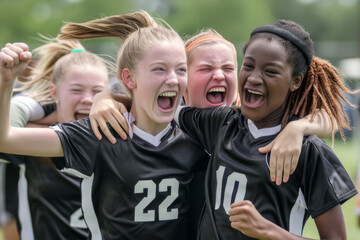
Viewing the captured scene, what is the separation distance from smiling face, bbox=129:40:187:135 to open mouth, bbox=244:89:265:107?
0.40m

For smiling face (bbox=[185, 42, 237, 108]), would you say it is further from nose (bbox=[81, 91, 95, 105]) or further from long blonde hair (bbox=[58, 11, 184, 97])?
nose (bbox=[81, 91, 95, 105])

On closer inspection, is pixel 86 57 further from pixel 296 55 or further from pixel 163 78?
pixel 296 55

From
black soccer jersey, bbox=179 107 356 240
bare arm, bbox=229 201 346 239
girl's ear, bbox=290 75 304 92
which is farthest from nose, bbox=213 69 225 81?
bare arm, bbox=229 201 346 239

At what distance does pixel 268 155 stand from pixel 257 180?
0.14 meters

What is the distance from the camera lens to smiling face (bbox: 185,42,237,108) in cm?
364

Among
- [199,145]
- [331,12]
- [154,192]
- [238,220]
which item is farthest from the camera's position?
[331,12]

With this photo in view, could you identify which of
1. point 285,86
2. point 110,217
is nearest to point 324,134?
point 285,86

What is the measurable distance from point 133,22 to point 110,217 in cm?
118

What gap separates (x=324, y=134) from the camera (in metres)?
3.02

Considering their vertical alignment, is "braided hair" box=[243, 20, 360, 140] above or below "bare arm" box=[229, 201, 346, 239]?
above

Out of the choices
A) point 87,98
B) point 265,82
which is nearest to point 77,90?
point 87,98

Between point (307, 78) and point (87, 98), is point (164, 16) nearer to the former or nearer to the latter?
point (87, 98)

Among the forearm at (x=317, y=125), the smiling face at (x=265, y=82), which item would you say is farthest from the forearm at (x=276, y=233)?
the smiling face at (x=265, y=82)

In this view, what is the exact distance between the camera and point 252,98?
3.09 metres
